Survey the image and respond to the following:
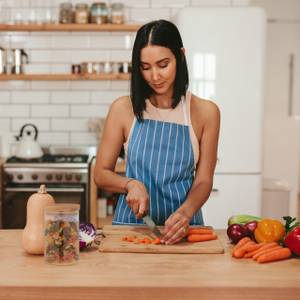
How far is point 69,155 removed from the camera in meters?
4.88

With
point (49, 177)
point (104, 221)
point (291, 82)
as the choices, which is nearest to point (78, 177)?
point (49, 177)

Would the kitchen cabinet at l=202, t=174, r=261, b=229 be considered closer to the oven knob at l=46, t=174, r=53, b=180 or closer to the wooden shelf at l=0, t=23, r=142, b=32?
the oven knob at l=46, t=174, r=53, b=180

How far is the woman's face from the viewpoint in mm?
2168

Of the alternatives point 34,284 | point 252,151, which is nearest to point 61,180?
point 252,151

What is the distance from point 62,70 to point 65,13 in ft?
1.59

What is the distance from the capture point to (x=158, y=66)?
7.22ft

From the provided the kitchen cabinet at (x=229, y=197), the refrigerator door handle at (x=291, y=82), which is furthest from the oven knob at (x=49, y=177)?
the refrigerator door handle at (x=291, y=82)

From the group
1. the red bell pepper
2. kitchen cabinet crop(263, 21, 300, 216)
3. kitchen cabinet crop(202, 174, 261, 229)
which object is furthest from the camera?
kitchen cabinet crop(263, 21, 300, 216)

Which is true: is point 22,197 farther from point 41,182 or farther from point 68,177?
point 68,177

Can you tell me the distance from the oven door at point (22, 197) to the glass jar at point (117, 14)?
4.59 ft

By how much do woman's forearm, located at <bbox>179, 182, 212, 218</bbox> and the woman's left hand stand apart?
11 centimetres

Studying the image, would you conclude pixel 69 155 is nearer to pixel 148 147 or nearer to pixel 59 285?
pixel 148 147

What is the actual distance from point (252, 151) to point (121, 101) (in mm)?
2075

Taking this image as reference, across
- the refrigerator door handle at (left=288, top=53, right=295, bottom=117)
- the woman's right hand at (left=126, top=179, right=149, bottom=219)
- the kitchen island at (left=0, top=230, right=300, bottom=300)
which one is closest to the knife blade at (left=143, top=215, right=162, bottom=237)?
the woman's right hand at (left=126, top=179, right=149, bottom=219)
